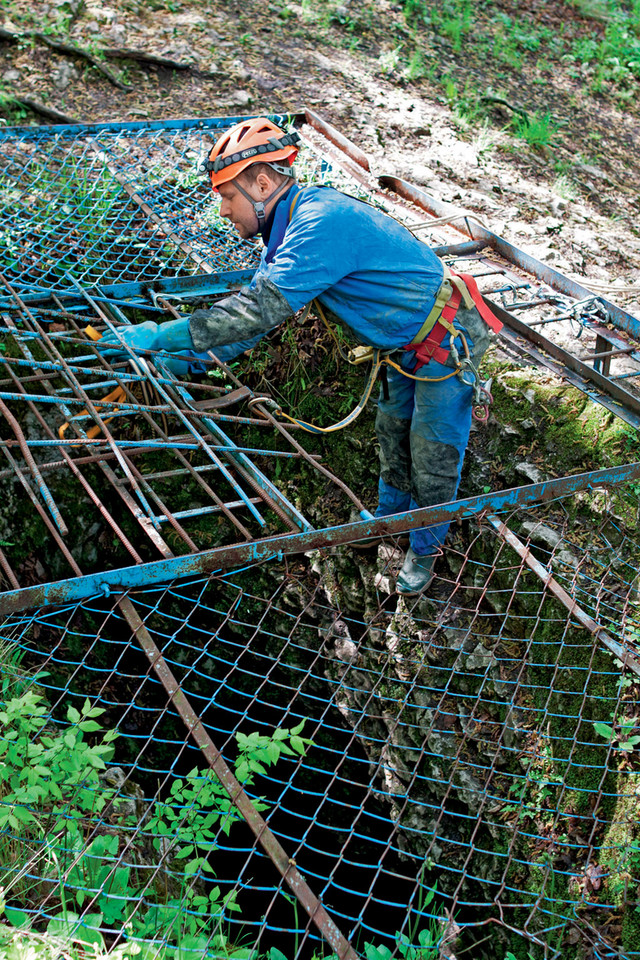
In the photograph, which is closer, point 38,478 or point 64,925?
point 64,925

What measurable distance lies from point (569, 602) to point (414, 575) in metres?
0.82

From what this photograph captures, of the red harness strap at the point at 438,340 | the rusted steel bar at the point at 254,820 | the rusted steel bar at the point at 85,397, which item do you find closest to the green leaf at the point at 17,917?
the rusted steel bar at the point at 254,820

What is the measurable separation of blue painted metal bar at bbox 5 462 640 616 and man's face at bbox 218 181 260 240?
3.93 feet

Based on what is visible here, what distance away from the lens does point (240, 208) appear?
2.93m

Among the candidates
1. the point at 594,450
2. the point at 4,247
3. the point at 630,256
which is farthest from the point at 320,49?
the point at 594,450

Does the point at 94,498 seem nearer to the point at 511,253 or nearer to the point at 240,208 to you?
the point at 240,208

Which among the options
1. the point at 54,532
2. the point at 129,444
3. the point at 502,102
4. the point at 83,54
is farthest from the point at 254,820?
the point at 502,102

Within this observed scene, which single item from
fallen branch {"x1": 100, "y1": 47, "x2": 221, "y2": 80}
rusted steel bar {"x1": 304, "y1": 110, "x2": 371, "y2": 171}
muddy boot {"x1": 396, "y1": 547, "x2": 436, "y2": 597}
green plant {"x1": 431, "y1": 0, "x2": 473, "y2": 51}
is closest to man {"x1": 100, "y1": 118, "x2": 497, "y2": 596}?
muddy boot {"x1": 396, "y1": 547, "x2": 436, "y2": 597}

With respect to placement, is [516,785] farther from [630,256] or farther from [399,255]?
[630,256]

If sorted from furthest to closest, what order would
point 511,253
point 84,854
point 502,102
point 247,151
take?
point 502,102 < point 511,253 < point 247,151 < point 84,854

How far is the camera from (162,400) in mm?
3955

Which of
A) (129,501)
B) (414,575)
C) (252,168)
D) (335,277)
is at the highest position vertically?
(252,168)

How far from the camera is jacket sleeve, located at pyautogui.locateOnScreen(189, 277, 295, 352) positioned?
271cm

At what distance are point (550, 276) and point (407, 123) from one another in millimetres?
3071
